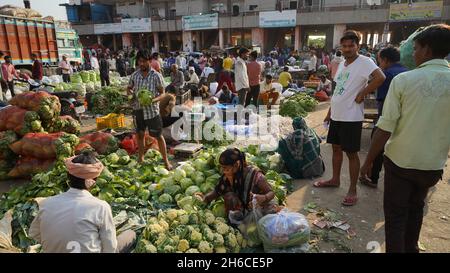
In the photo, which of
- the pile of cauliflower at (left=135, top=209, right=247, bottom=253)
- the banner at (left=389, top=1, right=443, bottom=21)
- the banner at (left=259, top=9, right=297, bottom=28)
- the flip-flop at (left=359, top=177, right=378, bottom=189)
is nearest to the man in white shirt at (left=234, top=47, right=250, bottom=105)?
the flip-flop at (left=359, top=177, right=378, bottom=189)

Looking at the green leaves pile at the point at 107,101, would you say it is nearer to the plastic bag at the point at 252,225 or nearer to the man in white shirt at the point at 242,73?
the man in white shirt at the point at 242,73

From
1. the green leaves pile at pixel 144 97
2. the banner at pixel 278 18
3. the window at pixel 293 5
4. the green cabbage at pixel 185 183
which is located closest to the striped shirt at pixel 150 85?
the green leaves pile at pixel 144 97

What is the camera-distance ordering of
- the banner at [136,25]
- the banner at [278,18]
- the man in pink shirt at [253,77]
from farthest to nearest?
the banner at [136,25], the banner at [278,18], the man in pink shirt at [253,77]

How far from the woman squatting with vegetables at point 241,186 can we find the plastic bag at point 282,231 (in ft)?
0.58

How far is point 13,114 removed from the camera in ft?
17.6

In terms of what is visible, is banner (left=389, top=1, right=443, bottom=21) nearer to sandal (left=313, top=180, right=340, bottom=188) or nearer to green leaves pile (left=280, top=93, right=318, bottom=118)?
green leaves pile (left=280, top=93, right=318, bottom=118)

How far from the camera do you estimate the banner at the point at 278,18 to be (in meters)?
26.1

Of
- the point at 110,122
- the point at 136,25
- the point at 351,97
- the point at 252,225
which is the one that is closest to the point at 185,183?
the point at 252,225

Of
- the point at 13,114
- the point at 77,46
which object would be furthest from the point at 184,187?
the point at 77,46

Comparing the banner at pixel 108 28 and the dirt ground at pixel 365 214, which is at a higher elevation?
the banner at pixel 108 28

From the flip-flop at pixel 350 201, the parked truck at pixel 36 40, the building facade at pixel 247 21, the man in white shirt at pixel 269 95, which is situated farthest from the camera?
the building facade at pixel 247 21

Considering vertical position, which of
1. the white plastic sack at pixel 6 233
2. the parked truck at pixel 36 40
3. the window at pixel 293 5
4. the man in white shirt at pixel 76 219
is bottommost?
the white plastic sack at pixel 6 233

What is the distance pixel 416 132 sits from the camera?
2.36m

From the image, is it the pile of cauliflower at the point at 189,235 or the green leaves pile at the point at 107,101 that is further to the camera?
the green leaves pile at the point at 107,101
